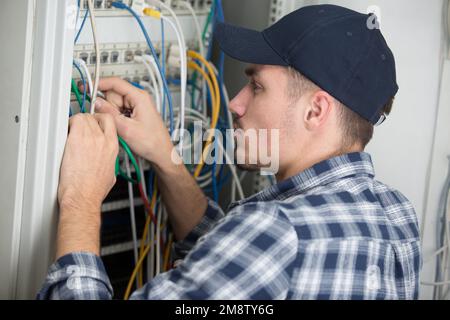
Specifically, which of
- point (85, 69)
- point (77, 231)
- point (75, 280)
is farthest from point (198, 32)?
point (75, 280)

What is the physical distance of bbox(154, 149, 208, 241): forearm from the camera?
194 centimetres

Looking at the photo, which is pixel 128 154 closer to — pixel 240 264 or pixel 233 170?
pixel 233 170

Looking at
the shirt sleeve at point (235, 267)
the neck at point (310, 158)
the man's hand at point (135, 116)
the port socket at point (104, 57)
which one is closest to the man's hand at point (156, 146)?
the man's hand at point (135, 116)

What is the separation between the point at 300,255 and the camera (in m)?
1.43

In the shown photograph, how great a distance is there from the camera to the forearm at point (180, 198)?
194 centimetres

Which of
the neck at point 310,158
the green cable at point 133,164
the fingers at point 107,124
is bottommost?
the green cable at point 133,164

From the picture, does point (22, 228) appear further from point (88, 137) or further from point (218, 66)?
point (218, 66)

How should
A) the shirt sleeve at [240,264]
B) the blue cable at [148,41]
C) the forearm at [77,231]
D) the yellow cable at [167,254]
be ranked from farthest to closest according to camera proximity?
the yellow cable at [167,254], the blue cable at [148,41], the forearm at [77,231], the shirt sleeve at [240,264]

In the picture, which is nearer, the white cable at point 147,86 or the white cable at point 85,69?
the white cable at point 85,69

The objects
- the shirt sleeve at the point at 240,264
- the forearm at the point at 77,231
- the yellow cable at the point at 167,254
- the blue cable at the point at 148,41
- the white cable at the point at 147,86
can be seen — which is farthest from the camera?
the yellow cable at the point at 167,254

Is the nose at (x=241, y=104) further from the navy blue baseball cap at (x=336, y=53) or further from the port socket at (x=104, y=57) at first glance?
the port socket at (x=104, y=57)

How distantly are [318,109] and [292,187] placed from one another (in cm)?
18

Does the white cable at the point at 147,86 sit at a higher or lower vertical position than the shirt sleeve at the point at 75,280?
higher

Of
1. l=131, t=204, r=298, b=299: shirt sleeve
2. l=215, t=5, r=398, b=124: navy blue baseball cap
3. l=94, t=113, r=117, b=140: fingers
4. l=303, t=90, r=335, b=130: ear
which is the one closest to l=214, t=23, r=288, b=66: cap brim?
l=215, t=5, r=398, b=124: navy blue baseball cap
